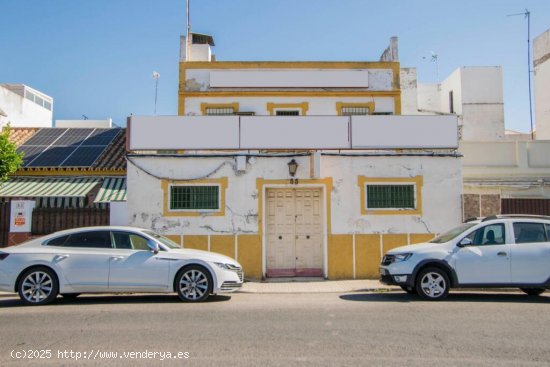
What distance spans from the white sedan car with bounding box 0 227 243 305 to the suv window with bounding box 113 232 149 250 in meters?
0.02

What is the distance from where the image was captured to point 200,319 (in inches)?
312

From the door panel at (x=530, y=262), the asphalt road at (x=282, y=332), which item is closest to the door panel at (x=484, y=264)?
the door panel at (x=530, y=262)

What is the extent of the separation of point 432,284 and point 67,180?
13346 mm

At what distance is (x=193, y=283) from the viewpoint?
972 cm

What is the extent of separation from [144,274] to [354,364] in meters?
5.33

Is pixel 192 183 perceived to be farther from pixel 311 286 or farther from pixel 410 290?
pixel 410 290

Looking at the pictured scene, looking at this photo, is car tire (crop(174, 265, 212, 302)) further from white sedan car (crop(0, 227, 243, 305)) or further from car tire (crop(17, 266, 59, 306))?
car tire (crop(17, 266, 59, 306))

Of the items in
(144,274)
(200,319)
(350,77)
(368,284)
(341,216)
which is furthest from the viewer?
(350,77)

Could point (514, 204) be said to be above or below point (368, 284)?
→ above

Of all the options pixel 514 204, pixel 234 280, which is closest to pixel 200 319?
pixel 234 280

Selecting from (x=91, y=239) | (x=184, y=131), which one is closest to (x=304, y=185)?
(x=184, y=131)

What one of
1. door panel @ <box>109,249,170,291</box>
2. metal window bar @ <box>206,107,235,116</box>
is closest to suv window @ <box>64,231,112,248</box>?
door panel @ <box>109,249,170,291</box>

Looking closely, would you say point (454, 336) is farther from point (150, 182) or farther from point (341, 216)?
point (150, 182)

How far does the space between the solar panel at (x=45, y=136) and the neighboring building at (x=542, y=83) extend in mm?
22266
